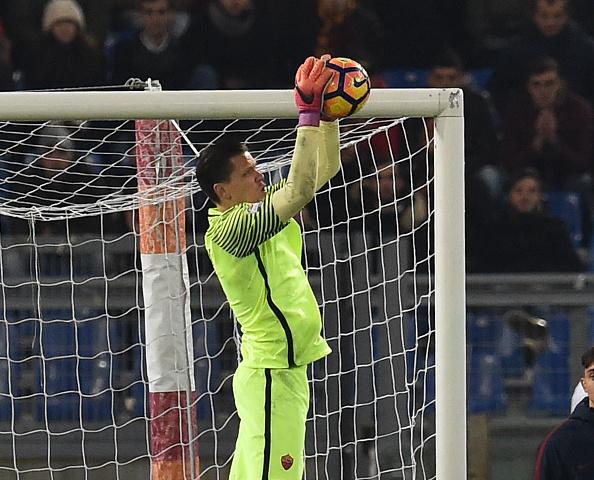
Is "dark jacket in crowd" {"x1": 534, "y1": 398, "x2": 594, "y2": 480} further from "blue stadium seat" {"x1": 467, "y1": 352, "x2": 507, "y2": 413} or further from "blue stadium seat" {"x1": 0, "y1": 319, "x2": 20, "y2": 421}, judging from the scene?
"blue stadium seat" {"x1": 0, "y1": 319, "x2": 20, "y2": 421}

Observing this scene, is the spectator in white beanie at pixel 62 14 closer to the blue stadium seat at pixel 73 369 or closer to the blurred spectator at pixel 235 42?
the blurred spectator at pixel 235 42

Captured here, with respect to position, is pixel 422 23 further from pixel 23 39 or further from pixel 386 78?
pixel 23 39

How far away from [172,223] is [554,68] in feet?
10.3

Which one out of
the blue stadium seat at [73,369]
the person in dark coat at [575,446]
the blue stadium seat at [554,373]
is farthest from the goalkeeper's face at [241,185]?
the blue stadium seat at [554,373]

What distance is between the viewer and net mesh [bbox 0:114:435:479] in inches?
233

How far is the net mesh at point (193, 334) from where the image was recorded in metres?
5.93

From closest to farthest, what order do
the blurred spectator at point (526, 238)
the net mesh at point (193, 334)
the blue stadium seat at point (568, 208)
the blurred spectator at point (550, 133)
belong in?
the net mesh at point (193, 334) < the blurred spectator at point (526, 238) < the blue stadium seat at point (568, 208) < the blurred spectator at point (550, 133)

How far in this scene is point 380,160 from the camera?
22.8 feet

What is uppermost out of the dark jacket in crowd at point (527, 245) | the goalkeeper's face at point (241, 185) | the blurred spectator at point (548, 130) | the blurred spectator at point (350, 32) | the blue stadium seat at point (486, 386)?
the blurred spectator at point (350, 32)

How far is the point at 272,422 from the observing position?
384 cm

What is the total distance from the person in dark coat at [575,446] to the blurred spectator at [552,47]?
2761mm

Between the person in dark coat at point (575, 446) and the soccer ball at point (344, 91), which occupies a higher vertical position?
the soccer ball at point (344, 91)

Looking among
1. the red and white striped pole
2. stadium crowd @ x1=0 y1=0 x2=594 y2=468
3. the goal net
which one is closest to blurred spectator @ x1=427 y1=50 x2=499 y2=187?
stadium crowd @ x1=0 y1=0 x2=594 y2=468

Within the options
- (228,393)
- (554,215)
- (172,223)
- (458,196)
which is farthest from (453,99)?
(554,215)
